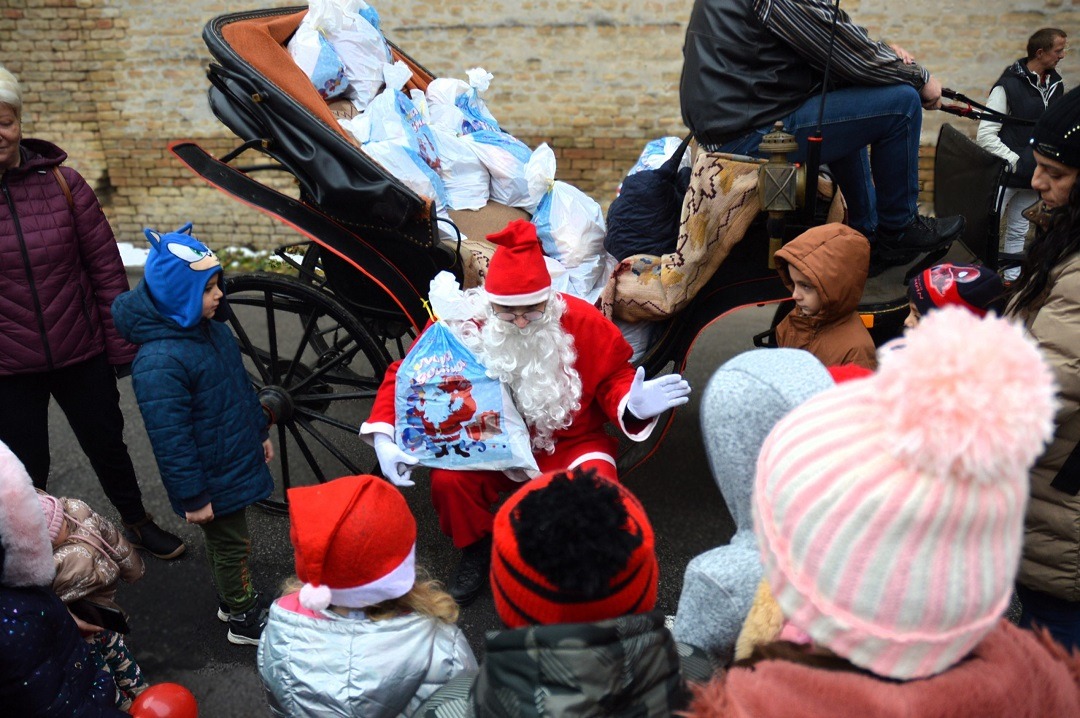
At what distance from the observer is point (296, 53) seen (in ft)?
12.2

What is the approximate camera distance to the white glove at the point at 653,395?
2.79 meters

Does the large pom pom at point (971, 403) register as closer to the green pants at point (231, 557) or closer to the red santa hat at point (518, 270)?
the red santa hat at point (518, 270)

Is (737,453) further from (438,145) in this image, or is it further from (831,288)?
(438,145)

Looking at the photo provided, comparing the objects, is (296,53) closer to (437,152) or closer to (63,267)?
(437,152)

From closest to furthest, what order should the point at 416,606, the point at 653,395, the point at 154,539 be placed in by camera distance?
the point at 416,606 < the point at 653,395 < the point at 154,539

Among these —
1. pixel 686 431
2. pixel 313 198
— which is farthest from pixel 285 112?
pixel 686 431

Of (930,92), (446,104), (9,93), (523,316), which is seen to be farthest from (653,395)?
(9,93)

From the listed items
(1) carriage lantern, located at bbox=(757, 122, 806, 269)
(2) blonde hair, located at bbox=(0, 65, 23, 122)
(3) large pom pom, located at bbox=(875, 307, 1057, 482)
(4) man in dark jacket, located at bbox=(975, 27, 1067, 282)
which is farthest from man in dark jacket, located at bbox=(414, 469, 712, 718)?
(4) man in dark jacket, located at bbox=(975, 27, 1067, 282)

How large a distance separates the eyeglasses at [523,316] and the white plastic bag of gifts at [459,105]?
63.0 inches

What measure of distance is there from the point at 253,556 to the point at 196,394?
1140 mm

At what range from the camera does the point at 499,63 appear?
6.95 m

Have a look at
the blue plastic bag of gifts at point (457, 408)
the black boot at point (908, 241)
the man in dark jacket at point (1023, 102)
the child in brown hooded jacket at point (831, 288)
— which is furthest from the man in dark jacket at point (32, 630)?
the man in dark jacket at point (1023, 102)

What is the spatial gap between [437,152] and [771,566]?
3.05 m

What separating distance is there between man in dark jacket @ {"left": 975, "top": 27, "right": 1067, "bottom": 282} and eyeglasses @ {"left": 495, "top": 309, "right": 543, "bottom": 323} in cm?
380
